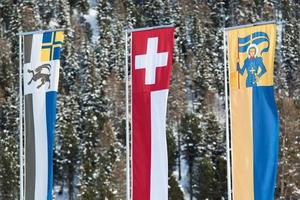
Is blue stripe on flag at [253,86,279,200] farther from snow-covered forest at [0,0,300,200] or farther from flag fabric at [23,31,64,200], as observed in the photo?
snow-covered forest at [0,0,300,200]

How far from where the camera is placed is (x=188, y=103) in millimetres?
84375

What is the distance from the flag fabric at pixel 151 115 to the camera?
56.3 feet

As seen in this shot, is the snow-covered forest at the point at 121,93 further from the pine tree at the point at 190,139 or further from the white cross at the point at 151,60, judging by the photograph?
the white cross at the point at 151,60

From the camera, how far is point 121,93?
270 ft

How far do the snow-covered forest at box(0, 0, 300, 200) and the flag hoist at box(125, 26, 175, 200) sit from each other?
34169mm

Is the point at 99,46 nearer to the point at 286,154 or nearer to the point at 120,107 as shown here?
the point at 120,107

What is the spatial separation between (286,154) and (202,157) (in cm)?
1278

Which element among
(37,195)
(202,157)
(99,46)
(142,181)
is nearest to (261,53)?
(142,181)

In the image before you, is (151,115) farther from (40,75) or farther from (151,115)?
(40,75)

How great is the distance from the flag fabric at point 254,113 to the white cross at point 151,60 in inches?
71.1

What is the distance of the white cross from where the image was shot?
17.3 metres

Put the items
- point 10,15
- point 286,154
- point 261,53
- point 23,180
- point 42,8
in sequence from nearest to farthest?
point 261,53
point 23,180
point 286,154
point 10,15
point 42,8

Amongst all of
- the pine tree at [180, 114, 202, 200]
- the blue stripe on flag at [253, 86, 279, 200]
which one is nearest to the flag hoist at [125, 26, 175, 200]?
the blue stripe on flag at [253, 86, 279, 200]

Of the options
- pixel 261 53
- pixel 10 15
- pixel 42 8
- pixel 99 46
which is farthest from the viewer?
pixel 42 8
